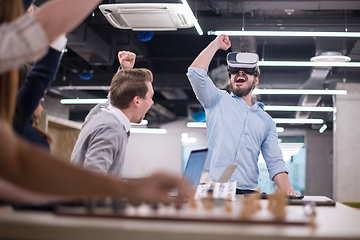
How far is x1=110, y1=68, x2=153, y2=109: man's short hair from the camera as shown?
1.96 metres

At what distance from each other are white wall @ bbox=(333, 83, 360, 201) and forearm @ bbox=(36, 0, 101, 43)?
8964mm

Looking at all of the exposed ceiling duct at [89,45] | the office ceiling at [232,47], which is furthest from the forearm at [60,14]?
the exposed ceiling duct at [89,45]

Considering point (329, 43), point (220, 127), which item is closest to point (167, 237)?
point (220, 127)

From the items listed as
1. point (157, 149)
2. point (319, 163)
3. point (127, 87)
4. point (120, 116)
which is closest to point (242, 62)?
point (127, 87)

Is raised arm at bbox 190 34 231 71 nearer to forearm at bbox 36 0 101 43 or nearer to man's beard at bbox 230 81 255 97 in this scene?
man's beard at bbox 230 81 255 97

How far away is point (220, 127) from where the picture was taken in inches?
98.7

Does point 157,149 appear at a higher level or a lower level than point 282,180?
higher

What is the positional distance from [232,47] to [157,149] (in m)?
10.4

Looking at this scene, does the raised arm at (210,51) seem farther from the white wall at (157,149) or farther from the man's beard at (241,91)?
the white wall at (157,149)

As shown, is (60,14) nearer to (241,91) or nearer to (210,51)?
(210,51)

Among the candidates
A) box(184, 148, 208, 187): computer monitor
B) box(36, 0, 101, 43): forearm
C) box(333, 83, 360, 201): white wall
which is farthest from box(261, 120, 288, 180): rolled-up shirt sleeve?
box(333, 83, 360, 201): white wall

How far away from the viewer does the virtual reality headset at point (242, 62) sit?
8.60ft

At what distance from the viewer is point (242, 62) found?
262cm

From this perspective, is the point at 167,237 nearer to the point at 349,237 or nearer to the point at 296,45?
the point at 349,237
